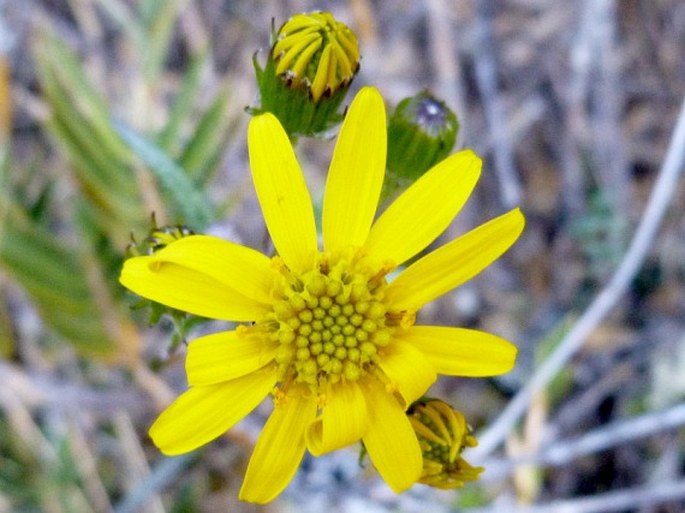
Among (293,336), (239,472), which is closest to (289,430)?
(293,336)

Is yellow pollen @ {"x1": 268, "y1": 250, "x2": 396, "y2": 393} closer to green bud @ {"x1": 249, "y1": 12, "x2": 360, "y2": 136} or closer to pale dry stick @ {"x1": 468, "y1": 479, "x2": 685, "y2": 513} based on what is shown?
green bud @ {"x1": 249, "y1": 12, "x2": 360, "y2": 136}

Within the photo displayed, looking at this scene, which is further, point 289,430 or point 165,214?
point 165,214

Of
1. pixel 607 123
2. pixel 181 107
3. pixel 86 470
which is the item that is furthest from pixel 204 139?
pixel 607 123

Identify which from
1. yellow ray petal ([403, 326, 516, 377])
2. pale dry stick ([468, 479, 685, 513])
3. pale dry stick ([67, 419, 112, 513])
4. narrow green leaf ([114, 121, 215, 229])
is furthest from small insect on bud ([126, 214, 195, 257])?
pale dry stick ([67, 419, 112, 513])

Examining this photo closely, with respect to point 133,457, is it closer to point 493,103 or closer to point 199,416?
point 199,416

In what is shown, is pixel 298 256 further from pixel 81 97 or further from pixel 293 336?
pixel 81 97

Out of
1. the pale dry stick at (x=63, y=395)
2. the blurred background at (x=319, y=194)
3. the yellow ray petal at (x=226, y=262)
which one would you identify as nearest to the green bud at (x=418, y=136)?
the yellow ray petal at (x=226, y=262)

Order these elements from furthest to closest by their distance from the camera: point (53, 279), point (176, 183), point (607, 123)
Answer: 1. point (607, 123)
2. point (53, 279)
3. point (176, 183)

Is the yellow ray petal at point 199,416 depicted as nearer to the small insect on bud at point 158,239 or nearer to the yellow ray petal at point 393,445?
the yellow ray petal at point 393,445
